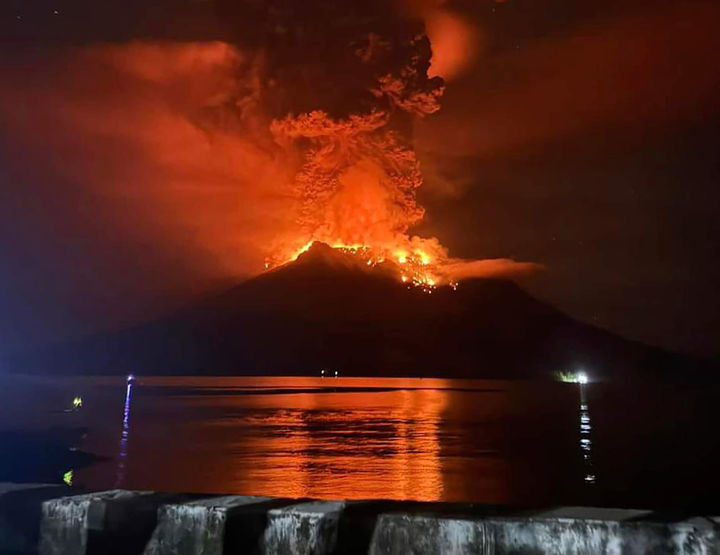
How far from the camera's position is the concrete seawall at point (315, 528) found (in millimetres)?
5625

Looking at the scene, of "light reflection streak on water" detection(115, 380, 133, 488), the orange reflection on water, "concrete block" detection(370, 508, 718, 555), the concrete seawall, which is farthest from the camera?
"light reflection streak on water" detection(115, 380, 133, 488)

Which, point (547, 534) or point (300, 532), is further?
point (300, 532)

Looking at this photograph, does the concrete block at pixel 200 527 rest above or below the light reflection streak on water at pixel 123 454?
below

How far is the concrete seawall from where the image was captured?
5625 mm

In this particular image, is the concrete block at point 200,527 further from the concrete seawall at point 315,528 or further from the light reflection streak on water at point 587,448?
the light reflection streak on water at point 587,448

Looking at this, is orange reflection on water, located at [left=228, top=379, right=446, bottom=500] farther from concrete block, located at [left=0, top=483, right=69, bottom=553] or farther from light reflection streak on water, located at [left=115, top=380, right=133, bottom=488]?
concrete block, located at [left=0, top=483, right=69, bottom=553]

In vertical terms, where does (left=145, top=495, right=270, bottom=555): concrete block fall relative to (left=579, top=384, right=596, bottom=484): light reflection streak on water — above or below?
below

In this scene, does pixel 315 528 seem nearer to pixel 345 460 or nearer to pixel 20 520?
pixel 20 520

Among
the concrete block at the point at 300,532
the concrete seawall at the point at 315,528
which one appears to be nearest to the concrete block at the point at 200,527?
the concrete seawall at the point at 315,528

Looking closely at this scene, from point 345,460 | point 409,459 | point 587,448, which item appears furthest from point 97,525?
point 587,448

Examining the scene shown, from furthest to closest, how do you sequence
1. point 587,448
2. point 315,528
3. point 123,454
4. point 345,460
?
point 587,448, point 123,454, point 345,460, point 315,528

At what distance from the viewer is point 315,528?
19.6 feet

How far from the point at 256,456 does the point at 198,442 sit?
11155 mm

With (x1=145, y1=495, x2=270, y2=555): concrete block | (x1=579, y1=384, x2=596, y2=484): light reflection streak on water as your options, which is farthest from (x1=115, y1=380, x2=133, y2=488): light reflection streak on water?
(x1=145, y1=495, x2=270, y2=555): concrete block
